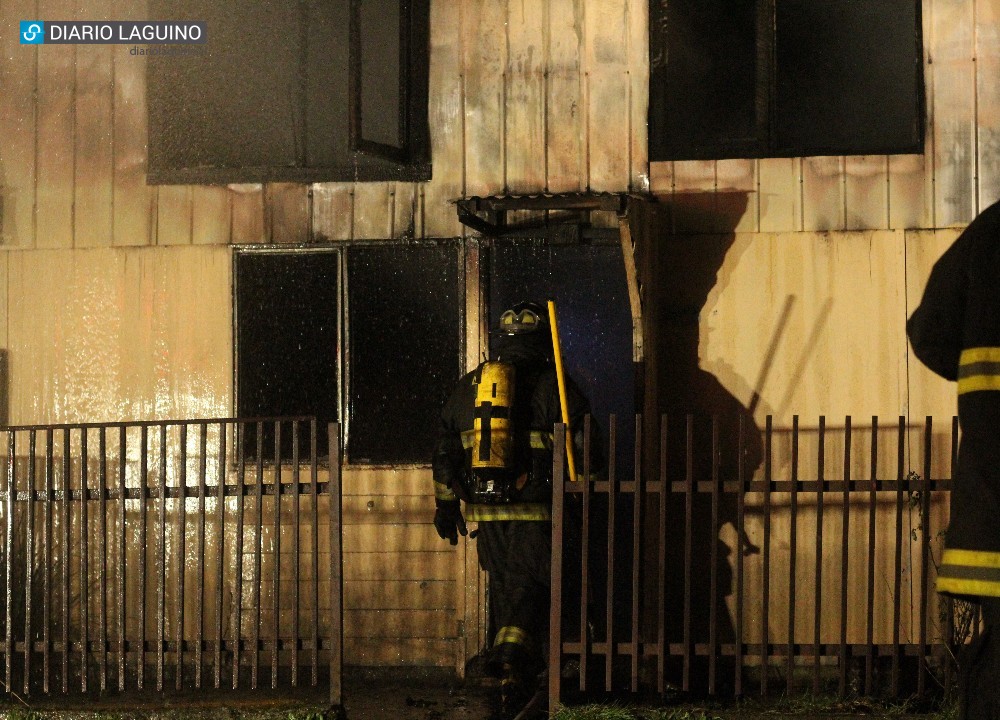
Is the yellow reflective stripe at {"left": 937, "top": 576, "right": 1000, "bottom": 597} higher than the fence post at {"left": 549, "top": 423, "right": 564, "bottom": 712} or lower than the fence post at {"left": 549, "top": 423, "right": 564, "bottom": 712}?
higher

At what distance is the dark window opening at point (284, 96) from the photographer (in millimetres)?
7637

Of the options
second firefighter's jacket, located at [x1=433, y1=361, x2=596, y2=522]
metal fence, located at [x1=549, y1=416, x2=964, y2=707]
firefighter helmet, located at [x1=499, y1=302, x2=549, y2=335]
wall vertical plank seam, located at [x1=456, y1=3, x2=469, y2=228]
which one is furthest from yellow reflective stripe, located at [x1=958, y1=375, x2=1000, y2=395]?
wall vertical plank seam, located at [x1=456, y1=3, x2=469, y2=228]

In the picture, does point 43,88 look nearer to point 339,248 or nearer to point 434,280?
point 339,248

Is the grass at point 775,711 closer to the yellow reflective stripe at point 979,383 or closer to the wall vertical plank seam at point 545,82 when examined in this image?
the yellow reflective stripe at point 979,383

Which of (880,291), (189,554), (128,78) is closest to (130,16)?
(128,78)

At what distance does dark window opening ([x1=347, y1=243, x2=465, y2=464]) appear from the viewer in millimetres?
7633

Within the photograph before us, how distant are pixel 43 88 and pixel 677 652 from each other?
18.8ft

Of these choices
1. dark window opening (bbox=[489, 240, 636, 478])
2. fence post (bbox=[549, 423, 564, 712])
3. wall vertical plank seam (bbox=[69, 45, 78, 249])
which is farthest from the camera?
wall vertical plank seam (bbox=[69, 45, 78, 249])

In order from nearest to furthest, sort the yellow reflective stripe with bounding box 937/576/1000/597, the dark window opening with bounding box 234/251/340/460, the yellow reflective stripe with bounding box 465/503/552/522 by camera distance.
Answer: the yellow reflective stripe with bounding box 937/576/1000/597 → the yellow reflective stripe with bounding box 465/503/552/522 → the dark window opening with bounding box 234/251/340/460

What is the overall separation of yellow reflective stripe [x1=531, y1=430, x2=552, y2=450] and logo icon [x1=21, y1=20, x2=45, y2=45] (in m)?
4.56

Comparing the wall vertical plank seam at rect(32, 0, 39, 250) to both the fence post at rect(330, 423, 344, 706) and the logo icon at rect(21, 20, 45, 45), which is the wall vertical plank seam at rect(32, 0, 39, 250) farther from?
the fence post at rect(330, 423, 344, 706)

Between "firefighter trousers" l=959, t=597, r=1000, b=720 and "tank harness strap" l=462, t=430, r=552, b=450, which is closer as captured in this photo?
"firefighter trousers" l=959, t=597, r=1000, b=720

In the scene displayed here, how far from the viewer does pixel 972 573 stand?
126 inches

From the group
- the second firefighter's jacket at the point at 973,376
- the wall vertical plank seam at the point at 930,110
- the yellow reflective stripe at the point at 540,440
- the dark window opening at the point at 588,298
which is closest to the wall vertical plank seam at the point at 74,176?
the dark window opening at the point at 588,298
